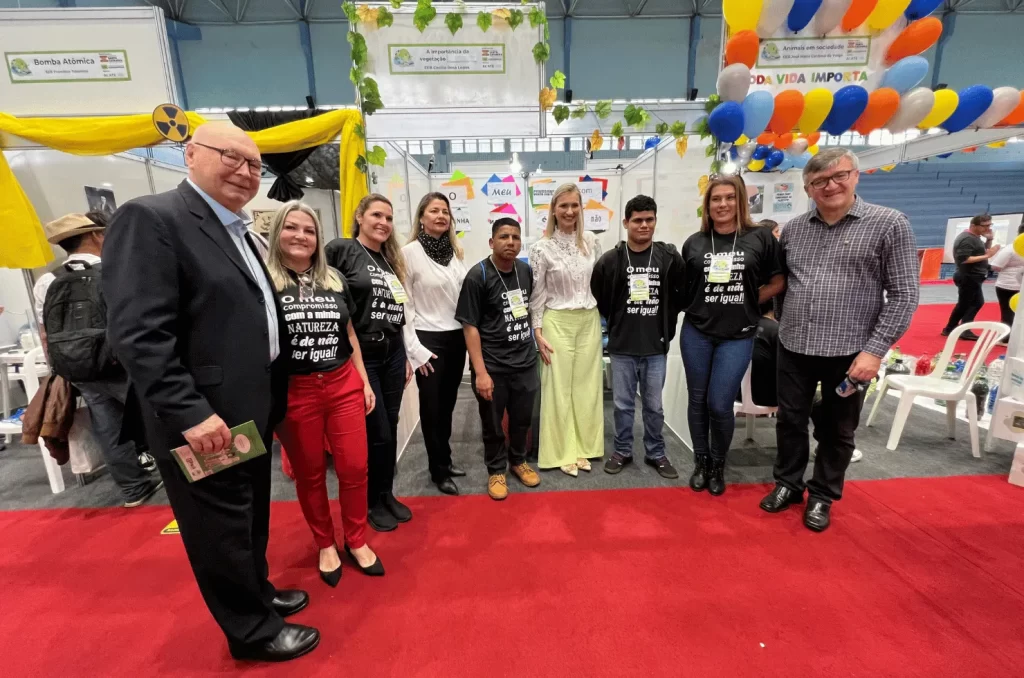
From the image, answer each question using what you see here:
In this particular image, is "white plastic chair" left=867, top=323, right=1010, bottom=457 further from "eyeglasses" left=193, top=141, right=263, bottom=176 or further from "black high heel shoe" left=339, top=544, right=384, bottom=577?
"eyeglasses" left=193, top=141, right=263, bottom=176

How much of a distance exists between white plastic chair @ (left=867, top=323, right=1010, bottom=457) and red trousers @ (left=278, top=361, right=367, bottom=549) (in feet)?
10.9

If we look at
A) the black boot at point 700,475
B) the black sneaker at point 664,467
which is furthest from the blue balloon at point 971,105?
the black sneaker at point 664,467

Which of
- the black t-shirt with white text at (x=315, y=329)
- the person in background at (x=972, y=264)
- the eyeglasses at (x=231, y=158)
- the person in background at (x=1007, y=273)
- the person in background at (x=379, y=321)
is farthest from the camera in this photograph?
the person in background at (x=972, y=264)

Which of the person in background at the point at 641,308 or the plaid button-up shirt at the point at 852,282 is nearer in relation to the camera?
the plaid button-up shirt at the point at 852,282

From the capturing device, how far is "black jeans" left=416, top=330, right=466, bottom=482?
2.24 meters

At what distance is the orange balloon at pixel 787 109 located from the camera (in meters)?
2.55

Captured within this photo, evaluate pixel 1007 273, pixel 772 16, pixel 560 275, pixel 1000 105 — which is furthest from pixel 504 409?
pixel 1007 273

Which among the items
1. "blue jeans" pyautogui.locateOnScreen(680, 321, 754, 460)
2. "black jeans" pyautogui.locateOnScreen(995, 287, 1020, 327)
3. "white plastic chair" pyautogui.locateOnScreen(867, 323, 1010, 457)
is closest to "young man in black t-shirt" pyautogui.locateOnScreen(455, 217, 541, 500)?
"blue jeans" pyautogui.locateOnScreen(680, 321, 754, 460)

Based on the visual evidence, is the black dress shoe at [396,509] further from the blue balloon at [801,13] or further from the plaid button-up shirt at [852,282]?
the blue balloon at [801,13]

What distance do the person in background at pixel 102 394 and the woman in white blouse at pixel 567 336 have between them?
7.51 feet

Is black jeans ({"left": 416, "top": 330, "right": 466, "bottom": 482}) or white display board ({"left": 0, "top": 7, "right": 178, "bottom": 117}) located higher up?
white display board ({"left": 0, "top": 7, "right": 178, "bottom": 117})

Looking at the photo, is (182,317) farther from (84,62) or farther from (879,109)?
(879,109)

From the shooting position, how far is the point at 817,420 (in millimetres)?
2221

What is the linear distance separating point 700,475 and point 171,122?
12.7 feet
